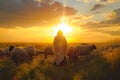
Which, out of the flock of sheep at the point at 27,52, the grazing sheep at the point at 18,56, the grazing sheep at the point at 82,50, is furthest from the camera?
the grazing sheep at the point at 82,50

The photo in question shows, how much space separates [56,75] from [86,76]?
2.44 m

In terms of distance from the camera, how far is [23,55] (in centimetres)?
2455

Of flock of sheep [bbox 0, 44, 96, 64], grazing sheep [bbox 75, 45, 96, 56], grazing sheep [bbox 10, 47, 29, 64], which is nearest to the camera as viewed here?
grazing sheep [bbox 10, 47, 29, 64]

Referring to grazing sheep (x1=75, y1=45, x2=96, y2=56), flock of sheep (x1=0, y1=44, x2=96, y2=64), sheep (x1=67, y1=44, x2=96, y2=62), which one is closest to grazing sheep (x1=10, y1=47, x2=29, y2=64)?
flock of sheep (x1=0, y1=44, x2=96, y2=64)

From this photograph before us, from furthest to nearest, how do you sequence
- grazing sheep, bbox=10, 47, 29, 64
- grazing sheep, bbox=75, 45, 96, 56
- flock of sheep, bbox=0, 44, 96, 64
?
1. grazing sheep, bbox=75, 45, 96, 56
2. flock of sheep, bbox=0, 44, 96, 64
3. grazing sheep, bbox=10, 47, 29, 64

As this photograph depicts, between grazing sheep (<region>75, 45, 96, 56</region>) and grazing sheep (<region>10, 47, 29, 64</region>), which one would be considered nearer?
grazing sheep (<region>10, 47, 29, 64</region>)

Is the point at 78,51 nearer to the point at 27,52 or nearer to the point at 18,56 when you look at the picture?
the point at 27,52

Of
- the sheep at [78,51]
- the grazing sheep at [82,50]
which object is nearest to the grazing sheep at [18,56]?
the sheep at [78,51]

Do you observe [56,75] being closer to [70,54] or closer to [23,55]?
[23,55]

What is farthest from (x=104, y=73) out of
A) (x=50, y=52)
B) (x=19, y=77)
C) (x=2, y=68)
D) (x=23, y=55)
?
(x=50, y=52)

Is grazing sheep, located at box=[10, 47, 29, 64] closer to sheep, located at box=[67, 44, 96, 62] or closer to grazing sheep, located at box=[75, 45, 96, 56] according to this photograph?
sheep, located at box=[67, 44, 96, 62]

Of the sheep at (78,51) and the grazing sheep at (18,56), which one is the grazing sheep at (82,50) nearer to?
the sheep at (78,51)

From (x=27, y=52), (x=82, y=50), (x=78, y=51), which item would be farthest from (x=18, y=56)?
(x=82, y=50)

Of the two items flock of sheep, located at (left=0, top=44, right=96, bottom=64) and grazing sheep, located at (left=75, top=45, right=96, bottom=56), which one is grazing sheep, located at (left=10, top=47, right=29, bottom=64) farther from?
grazing sheep, located at (left=75, top=45, right=96, bottom=56)
